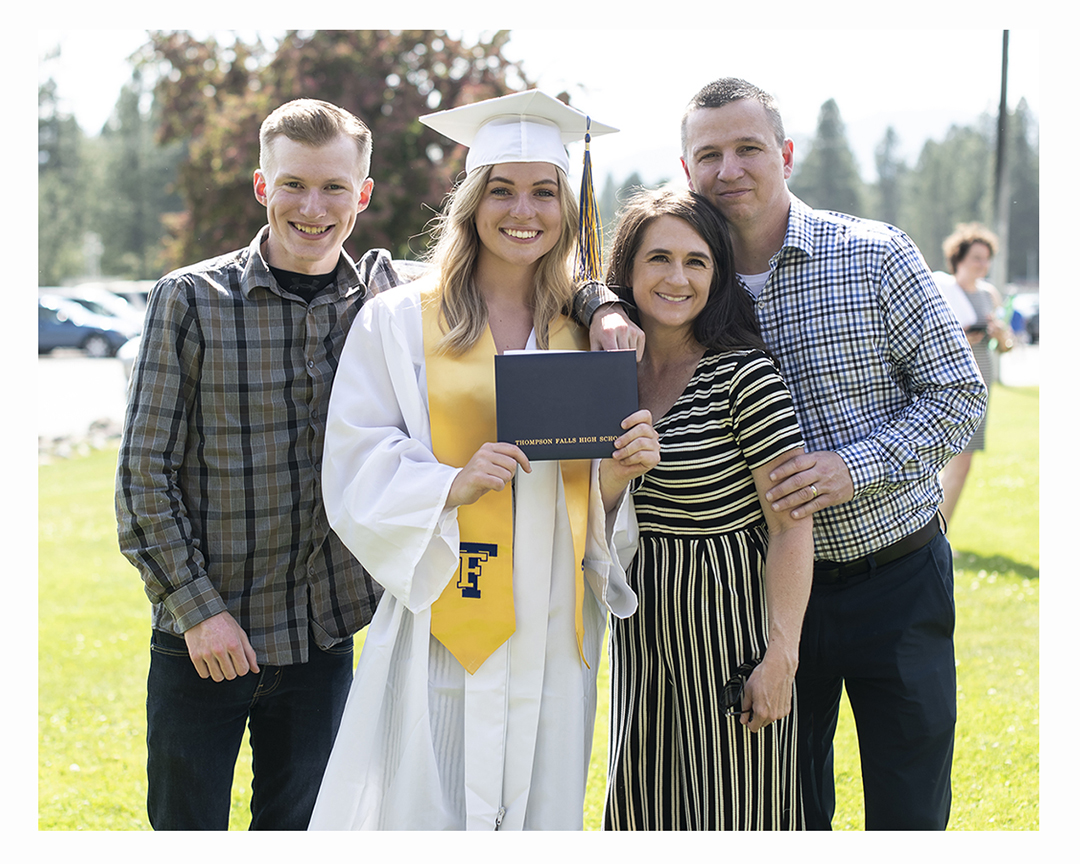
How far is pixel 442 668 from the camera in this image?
247 centimetres

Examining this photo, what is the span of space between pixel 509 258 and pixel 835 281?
937mm

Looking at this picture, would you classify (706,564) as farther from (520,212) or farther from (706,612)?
(520,212)

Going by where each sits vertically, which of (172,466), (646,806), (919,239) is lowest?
(646,806)

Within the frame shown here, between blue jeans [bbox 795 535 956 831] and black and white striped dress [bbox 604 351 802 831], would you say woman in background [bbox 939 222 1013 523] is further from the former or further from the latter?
black and white striped dress [bbox 604 351 802 831]

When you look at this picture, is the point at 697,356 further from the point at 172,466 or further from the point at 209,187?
the point at 209,187

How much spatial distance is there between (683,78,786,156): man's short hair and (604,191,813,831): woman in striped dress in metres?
0.39

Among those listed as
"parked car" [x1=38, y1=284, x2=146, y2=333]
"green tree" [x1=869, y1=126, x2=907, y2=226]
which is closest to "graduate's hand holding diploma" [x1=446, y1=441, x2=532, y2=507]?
"parked car" [x1=38, y1=284, x2=146, y2=333]

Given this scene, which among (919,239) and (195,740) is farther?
(919,239)

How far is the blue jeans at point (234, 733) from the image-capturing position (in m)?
2.60

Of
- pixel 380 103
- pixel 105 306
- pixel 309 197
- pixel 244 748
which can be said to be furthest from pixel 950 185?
pixel 309 197

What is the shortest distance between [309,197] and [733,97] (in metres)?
1.25

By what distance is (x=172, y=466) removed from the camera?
2523mm

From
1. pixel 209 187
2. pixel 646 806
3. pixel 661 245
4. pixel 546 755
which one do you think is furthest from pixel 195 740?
pixel 209 187

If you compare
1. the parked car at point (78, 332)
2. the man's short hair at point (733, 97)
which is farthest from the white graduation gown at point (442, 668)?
the parked car at point (78, 332)
